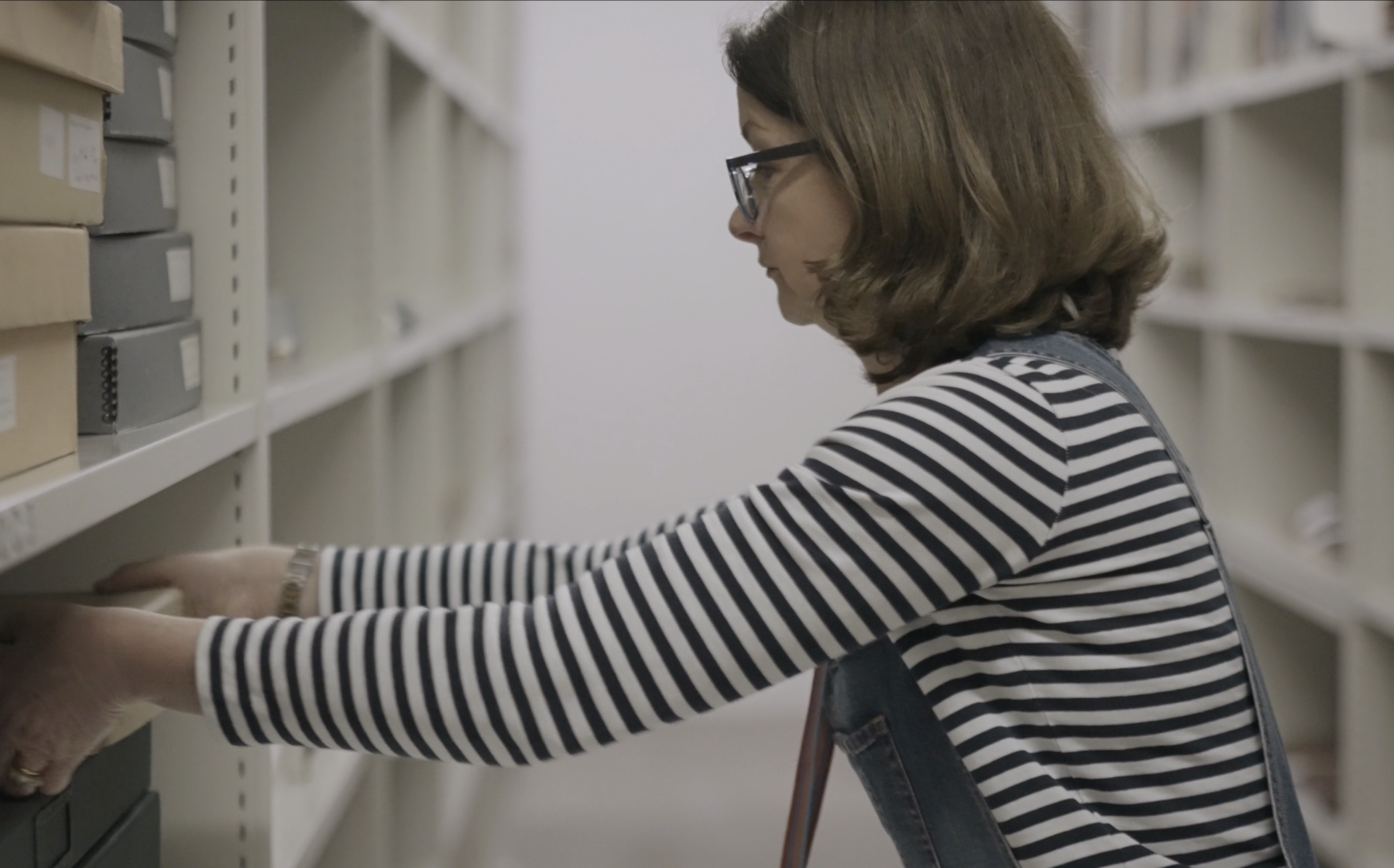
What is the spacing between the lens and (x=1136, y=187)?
3.45 feet

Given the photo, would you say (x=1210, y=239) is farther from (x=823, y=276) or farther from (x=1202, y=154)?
(x=823, y=276)

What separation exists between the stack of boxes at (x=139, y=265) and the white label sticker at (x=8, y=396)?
0.54 feet

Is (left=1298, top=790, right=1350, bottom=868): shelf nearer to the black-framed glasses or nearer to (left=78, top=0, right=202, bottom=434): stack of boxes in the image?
the black-framed glasses

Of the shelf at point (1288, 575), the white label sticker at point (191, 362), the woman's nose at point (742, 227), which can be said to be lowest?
the shelf at point (1288, 575)

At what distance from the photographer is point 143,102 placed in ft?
3.12

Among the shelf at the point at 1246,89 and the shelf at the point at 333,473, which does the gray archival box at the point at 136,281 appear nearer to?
the shelf at the point at 333,473

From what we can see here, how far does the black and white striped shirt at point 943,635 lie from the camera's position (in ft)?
2.52

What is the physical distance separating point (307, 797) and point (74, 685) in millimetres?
599

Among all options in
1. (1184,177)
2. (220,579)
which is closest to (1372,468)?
(1184,177)

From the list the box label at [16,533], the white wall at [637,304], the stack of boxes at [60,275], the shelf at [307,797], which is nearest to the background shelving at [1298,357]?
the white wall at [637,304]

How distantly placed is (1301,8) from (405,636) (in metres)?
2.04

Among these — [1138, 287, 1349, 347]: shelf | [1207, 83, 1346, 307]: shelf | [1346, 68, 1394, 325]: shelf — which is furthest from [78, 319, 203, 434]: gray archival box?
[1207, 83, 1346, 307]: shelf

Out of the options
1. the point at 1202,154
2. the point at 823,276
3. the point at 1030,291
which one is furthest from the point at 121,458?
the point at 1202,154

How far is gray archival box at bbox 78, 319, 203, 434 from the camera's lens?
2.92 ft
